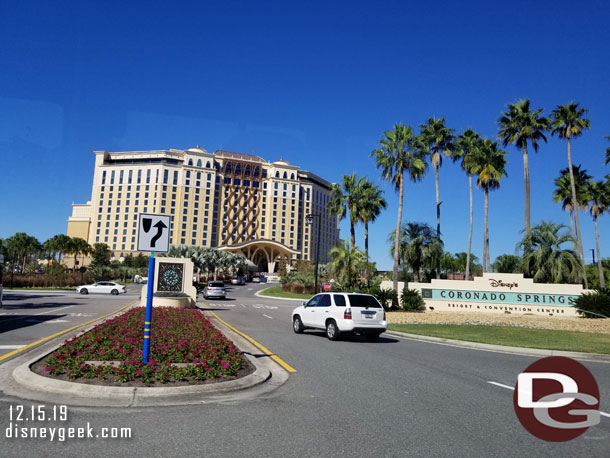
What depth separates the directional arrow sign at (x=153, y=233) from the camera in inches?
339

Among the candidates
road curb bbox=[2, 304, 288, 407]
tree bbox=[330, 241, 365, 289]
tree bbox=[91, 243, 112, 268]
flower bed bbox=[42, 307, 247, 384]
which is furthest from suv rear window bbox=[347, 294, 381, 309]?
tree bbox=[91, 243, 112, 268]

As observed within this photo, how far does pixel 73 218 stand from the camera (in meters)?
149

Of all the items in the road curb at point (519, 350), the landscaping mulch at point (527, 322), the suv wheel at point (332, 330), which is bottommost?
the landscaping mulch at point (527, 322)

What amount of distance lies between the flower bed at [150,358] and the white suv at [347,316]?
4.54 meters

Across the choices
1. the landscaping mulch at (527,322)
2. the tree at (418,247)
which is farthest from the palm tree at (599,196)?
the landscaping mulch at (527,322)

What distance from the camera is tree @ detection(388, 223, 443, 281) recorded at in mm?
37875

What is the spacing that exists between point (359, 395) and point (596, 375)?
607 centimetres

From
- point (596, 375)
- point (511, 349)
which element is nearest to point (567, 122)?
point (511, 349)

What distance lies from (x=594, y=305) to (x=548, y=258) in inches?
350

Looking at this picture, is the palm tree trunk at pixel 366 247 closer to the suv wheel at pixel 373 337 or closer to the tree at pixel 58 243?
the suv wheel at pixel 373 337

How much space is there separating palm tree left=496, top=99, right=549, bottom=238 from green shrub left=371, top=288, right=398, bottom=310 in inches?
660

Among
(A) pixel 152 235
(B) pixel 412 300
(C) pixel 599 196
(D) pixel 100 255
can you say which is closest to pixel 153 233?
(A) pixel 152 235

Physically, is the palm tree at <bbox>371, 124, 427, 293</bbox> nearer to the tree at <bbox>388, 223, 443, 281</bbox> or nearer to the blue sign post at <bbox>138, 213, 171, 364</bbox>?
the tree at <bbox>388, 223, 443, 281</bbox>

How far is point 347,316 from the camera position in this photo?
14609 mm
